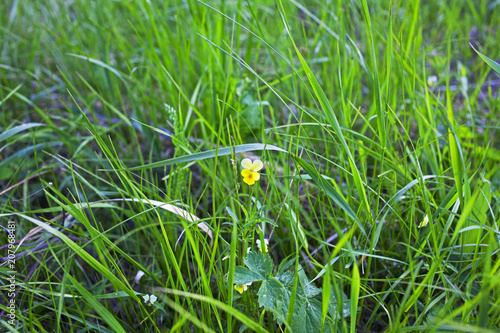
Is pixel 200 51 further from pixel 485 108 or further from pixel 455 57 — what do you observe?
pixel 455 57

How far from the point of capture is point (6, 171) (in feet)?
4.58

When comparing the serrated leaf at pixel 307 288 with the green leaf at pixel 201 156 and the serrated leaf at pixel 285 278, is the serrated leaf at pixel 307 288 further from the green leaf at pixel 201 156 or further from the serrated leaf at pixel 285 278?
the green leaf at pixel 201 156

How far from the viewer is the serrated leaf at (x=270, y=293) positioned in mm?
799

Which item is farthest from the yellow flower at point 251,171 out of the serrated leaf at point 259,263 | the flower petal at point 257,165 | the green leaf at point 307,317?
the green leaf at point 307,317

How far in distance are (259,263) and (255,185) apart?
0.29 metres

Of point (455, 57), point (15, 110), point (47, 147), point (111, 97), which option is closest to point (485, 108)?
point (455, 57)

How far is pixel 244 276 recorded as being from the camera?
828 mm

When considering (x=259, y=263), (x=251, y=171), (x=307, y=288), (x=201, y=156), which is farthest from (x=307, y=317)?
(x=201, y=156)

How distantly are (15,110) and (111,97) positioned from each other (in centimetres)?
54

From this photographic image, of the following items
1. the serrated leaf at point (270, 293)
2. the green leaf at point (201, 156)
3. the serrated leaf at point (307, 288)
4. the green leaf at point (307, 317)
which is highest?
the green leaf at point (201, 156)

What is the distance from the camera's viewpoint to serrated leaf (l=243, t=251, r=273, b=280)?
2.74ft

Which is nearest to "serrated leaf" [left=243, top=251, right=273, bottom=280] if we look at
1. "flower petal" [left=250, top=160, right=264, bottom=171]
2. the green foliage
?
the green foliage

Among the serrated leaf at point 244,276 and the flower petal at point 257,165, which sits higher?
the flower petal at point 257,165

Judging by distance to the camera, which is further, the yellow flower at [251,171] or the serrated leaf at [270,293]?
the yellow flower at [251,171]
